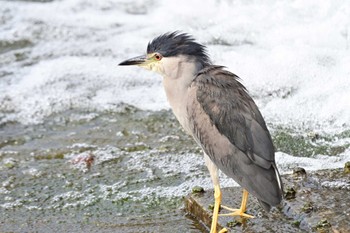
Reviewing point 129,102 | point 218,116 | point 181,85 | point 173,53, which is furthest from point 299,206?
point 129,102

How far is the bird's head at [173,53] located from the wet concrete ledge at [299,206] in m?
0.77

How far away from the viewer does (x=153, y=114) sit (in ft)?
22.3

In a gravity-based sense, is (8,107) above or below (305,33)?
below

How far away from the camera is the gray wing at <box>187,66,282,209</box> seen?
408 centimetres

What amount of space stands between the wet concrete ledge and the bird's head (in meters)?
0.77

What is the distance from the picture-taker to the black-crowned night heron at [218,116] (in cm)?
410

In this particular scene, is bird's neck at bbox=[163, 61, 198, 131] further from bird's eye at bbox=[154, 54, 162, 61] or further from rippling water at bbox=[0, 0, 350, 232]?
rippling water at bbox=[0, 0, 350, 232]

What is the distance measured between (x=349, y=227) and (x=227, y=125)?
0.83 metres

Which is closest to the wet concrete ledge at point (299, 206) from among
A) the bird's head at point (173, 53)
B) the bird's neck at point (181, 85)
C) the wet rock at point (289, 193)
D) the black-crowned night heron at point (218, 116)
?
the wet rock at point (289, 193)

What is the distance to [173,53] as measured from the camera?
4.56m

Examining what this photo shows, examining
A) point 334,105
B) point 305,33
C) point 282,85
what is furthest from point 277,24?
point 334,105

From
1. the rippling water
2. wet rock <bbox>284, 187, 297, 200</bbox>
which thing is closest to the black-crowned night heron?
wet rock <bbox>284, 187, 297, 200</bbox>

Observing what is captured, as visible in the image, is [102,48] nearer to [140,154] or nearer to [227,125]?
[140,154]

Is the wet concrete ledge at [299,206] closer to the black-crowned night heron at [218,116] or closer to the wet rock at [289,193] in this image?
the wet rock at [289,193]
